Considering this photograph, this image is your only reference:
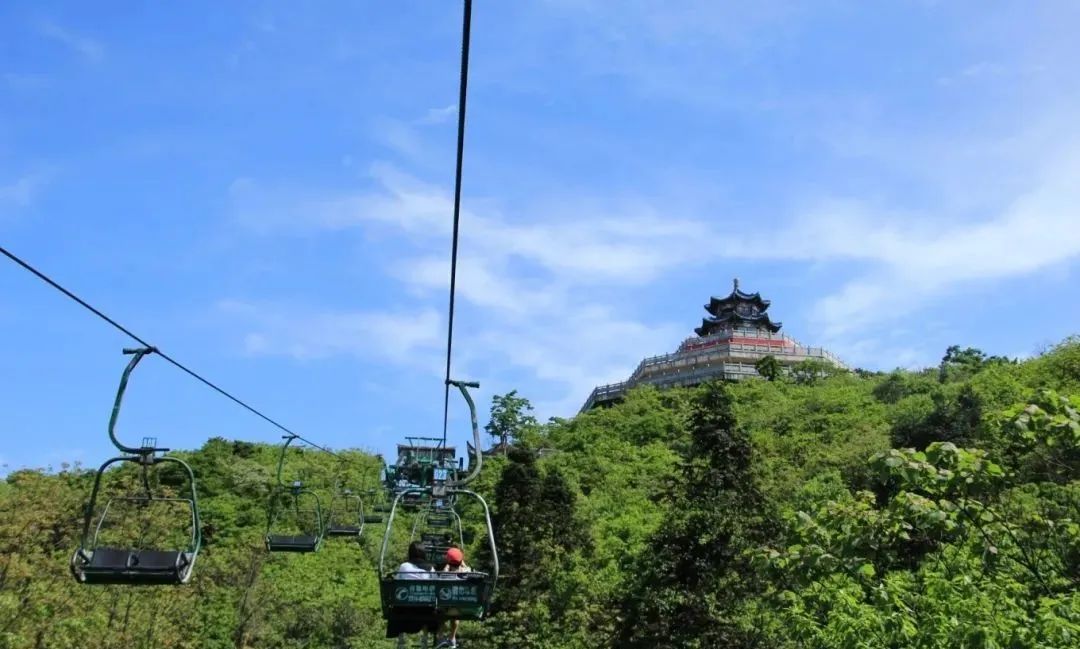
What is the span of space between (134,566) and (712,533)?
17.4m

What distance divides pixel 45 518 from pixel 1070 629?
23408 mm

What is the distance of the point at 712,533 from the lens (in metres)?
24.9

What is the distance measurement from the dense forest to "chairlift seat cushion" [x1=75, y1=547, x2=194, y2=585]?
6.18 meters

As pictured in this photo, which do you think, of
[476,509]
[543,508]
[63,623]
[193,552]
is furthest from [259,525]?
[193,552]

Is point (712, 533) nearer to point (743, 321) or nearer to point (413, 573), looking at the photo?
point (413, 573)

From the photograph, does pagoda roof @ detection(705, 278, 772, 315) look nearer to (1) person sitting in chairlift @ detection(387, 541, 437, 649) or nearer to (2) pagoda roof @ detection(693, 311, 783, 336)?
(2) pagoda roof @ detection(693, 311, 783, 336)

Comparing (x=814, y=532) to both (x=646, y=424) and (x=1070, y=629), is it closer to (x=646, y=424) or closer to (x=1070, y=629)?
(x=1070, y=629)

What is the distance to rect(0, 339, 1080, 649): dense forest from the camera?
29.2ft

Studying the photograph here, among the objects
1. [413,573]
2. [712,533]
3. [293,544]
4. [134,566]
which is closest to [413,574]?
[413,573]

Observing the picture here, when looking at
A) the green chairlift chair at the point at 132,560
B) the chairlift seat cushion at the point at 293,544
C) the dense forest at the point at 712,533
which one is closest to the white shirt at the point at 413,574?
the green chairlift chair at the point at 132,560

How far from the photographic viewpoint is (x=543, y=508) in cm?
3159

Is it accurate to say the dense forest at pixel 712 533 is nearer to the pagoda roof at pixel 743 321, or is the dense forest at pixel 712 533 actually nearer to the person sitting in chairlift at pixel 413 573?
the person sitting in chairlift at pixel 413 573

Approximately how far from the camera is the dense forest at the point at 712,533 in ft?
29.2

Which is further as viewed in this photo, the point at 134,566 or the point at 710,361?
the point at 710,361
